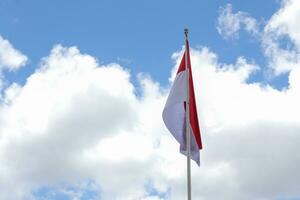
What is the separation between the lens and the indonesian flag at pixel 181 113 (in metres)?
42.1

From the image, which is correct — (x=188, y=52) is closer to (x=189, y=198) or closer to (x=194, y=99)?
(x=194, y=99)

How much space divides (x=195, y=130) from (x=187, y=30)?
21.7ft

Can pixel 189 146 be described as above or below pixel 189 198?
above

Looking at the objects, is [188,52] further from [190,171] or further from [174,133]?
[190,171]

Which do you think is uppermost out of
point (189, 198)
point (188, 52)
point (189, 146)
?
point (188, 52)

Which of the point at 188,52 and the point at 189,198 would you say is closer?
the point at 189,198

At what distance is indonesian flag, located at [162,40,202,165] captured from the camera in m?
42.1

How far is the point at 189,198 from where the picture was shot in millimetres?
38469

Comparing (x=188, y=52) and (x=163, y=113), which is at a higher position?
(x=188, y=52)

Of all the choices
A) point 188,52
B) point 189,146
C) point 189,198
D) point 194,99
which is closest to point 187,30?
point 188,52

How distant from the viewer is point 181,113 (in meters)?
42.7

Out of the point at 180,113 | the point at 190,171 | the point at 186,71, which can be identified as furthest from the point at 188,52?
the point at 190,171

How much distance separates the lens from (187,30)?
44.0m

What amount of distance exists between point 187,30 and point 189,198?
11454 mm
